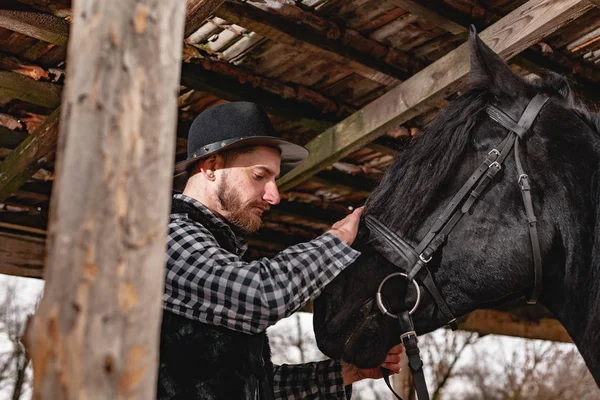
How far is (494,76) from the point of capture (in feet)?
6.46

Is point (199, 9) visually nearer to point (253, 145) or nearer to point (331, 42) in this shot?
point (253, 145)

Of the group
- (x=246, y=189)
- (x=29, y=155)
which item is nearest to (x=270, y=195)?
(x=246, y=189)

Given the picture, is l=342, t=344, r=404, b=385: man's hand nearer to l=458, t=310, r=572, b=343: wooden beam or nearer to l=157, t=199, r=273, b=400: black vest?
l=157, t=199, r=273, b=400: black vest

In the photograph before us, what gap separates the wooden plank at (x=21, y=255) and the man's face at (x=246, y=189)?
3.55 metres

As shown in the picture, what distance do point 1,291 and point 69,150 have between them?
10.9m

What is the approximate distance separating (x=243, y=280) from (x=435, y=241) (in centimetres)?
58

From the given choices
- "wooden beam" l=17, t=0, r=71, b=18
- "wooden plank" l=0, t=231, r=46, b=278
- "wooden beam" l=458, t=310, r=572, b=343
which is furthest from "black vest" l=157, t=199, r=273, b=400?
"wooden beam" l=458, t=310, r=572, b=343

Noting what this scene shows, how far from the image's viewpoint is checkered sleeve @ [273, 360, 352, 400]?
7.12 feet

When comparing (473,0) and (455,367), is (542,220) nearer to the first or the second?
(473,0)

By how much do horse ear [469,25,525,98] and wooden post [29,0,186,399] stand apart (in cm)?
122

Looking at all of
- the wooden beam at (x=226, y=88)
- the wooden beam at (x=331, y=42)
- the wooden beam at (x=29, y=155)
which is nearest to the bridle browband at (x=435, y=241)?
the wooden beam at (x=226, y=88)

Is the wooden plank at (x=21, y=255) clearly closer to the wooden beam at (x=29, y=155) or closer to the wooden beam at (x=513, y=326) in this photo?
the wooden beam at (x=29, y=155)

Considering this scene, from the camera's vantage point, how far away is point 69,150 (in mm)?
917

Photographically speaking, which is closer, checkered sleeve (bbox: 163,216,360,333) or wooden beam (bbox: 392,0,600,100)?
checkered sleeve (bbox: 163,216,360,333)
